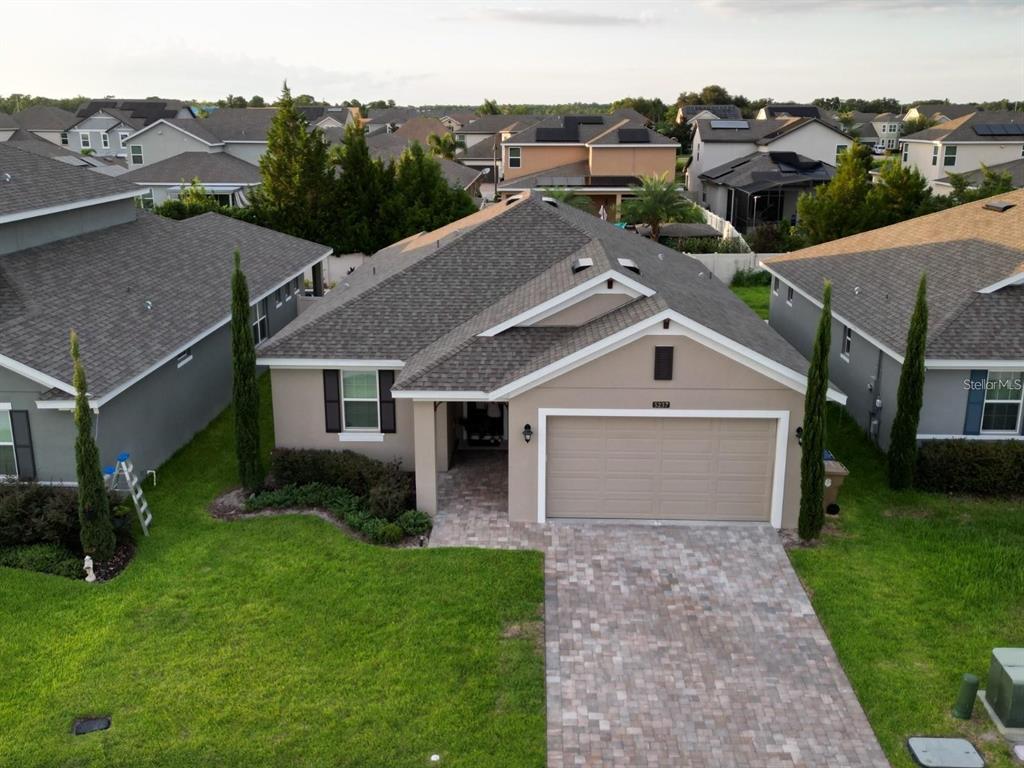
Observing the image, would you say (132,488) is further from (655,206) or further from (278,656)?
(655,206)

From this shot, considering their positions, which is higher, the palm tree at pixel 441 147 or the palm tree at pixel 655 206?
the palm tree at pixel 441 147

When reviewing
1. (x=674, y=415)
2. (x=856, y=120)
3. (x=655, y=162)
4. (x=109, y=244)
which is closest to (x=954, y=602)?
(x=674, y=415)

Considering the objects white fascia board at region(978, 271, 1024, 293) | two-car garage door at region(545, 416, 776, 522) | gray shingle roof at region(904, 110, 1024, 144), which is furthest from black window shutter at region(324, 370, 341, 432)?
gray shingle roof at region(904, 110, 1024, 144)

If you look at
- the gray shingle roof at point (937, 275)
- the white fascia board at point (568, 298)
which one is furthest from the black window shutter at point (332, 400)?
the gray shingle roof at point (937, 275)

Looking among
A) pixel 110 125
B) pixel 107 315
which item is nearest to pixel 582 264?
pixel 107 315

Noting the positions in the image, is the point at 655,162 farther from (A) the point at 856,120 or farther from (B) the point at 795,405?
(A) the point at 856,120

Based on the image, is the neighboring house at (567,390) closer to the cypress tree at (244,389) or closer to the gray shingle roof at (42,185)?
the cypress tree at (244,389)
